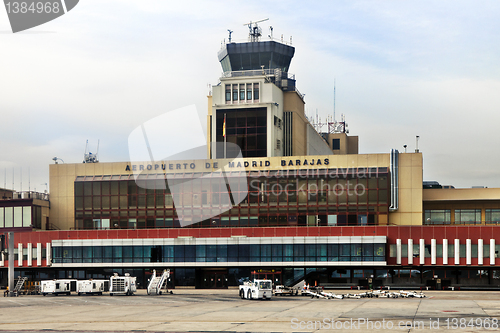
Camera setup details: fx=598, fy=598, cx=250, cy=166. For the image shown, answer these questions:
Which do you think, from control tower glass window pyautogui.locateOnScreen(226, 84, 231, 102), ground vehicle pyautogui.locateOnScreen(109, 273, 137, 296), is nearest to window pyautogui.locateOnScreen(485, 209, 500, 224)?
control tower glass window pyautogui.locateOnScreen(226, 84, 231, 102)

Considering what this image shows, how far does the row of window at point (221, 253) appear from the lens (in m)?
86.7

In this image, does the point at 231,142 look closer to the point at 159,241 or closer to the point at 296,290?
the point at 159,241

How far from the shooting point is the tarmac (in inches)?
1560

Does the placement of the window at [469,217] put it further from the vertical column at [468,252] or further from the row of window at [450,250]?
the vertical column at [468,252]

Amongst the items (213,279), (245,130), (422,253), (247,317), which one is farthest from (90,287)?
(422,253)

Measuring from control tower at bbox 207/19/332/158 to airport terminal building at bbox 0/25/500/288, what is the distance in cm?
25

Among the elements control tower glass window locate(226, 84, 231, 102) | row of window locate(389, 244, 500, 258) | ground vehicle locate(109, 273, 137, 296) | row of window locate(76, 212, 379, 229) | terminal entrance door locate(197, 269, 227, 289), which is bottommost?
terminal entrance door locate(197, 269, 227, 289)

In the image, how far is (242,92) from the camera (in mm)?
106438

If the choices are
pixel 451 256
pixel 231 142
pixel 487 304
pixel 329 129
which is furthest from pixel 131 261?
pixel 329 129

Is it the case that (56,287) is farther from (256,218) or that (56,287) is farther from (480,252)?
(480,252)

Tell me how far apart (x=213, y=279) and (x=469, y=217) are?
139 feet

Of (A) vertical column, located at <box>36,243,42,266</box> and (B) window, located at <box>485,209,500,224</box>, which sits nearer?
(A) vertical column, located at <box>36,243,42,266</box>

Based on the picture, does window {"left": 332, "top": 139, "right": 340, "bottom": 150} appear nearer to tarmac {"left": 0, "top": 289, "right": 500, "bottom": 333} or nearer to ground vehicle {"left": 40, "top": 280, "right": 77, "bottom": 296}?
ground vehicle {"left": 40, "top": 280, "right": 77, "bottom": 296}

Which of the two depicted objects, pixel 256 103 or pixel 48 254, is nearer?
pixel 48 254
